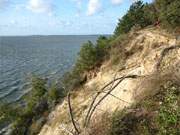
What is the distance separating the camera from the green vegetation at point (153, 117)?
36.0 ft

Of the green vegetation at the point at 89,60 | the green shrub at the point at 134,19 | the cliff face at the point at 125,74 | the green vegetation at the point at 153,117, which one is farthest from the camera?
the green shrub at the point at 134,19

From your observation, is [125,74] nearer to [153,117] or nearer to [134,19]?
[134,19]

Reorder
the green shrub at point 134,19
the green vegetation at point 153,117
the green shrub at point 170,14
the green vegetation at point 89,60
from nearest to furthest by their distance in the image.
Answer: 1. the green vegetation at point 153,117
2. the green shrub at point 170,14
3. the green vegetation at point 89,60
4. the green shrub at point 134,19

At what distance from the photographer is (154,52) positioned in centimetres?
2147

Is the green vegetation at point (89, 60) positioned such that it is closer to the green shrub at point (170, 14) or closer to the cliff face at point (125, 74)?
the green shrub at point (170, 14)

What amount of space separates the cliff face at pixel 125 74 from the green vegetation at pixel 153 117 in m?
4.40

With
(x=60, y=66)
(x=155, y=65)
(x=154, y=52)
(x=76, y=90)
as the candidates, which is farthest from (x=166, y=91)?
(x=60, y=66)

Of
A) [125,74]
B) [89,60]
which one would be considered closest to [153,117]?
[125,74]

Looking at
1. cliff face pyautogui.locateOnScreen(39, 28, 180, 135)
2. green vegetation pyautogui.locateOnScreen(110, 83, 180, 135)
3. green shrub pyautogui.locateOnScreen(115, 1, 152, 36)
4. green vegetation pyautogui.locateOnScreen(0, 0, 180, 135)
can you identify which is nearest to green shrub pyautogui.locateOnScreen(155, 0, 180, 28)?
green vegetation pyautogui.locateOnScreen(0, 0, 180, 135)

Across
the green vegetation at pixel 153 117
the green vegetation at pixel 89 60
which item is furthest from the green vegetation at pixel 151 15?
the green vegetation at pixel 153 117

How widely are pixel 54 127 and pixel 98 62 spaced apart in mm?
6885

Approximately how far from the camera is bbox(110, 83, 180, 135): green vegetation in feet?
36.0

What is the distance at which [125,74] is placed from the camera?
69.7 ft

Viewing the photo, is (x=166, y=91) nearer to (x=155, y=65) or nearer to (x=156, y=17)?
(x=155, y=65)
